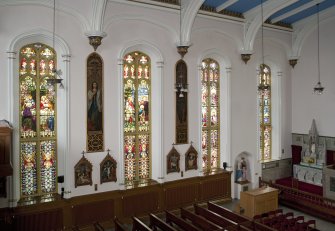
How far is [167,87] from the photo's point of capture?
1260 cm

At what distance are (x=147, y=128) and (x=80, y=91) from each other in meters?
3.11

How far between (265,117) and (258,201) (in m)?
5.54

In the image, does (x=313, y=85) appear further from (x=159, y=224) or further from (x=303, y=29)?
(x=159, y=224)

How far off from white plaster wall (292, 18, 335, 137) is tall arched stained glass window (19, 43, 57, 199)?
1223 centimetres

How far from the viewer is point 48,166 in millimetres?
10688

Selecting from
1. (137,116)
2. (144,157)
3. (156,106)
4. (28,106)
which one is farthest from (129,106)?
(28,106)

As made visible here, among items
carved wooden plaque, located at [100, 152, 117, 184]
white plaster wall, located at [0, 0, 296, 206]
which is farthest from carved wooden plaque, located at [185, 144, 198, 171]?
carved wooden plaque, located at [100, 152, 117, 184]

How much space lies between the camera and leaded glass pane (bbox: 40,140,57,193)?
10.6 meters

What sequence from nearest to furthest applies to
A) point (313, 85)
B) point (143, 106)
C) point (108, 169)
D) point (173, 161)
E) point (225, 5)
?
1. point (108, 169)
2. point (143, 106)
3. point (173, 161)
4. point (225, 5)
5. point (313, 85)

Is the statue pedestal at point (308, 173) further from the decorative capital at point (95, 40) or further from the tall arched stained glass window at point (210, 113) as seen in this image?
the decorative capital at point (95, 40)


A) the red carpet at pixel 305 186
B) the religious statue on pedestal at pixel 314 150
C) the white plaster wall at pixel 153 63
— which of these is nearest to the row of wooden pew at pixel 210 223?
the white plaster wall at pixel 153 63

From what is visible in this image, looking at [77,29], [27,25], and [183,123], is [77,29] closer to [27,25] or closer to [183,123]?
[27,25]

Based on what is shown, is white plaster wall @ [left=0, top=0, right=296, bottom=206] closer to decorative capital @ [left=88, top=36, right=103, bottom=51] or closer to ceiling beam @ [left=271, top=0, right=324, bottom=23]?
decorative capital @ [left=88, top=36, right=103, bottom=51]

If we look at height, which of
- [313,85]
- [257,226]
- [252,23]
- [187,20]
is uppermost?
[252,23]
